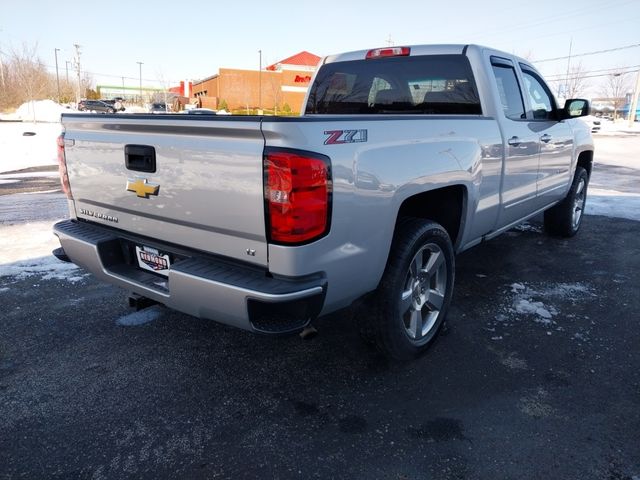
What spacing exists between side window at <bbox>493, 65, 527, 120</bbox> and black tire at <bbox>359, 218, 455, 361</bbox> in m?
1.54

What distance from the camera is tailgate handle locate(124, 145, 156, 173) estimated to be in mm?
2625

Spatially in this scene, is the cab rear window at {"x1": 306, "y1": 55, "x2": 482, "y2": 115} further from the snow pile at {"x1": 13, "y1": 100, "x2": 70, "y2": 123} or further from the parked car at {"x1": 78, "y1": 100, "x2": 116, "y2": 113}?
the snow pile at {"x1": 13, "y1": 100, "x2": 70, "y2": 123}

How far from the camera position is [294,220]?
2.21m

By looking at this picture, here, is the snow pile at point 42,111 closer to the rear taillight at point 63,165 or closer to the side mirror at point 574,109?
the rear taillight at point 63,165

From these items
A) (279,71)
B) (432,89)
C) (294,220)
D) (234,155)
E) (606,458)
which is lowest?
(606,458)

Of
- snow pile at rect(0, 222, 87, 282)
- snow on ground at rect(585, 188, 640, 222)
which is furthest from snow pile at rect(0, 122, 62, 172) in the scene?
snow on ground at rect(585, 188, 640, 222)

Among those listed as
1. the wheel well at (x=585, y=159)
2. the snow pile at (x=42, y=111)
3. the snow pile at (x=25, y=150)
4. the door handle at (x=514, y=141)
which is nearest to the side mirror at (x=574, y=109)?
the door handle at (x=514, y=141)

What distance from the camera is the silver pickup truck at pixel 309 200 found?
224 cm

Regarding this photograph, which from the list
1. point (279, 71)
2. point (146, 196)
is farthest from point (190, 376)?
point (279, 71)

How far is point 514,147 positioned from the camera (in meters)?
3.98

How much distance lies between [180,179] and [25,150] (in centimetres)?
1771

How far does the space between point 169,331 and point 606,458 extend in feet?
9.00

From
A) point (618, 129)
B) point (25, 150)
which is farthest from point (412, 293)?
point (618, 129)

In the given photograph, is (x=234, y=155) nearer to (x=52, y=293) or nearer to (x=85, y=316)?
(x=85, y=316)
